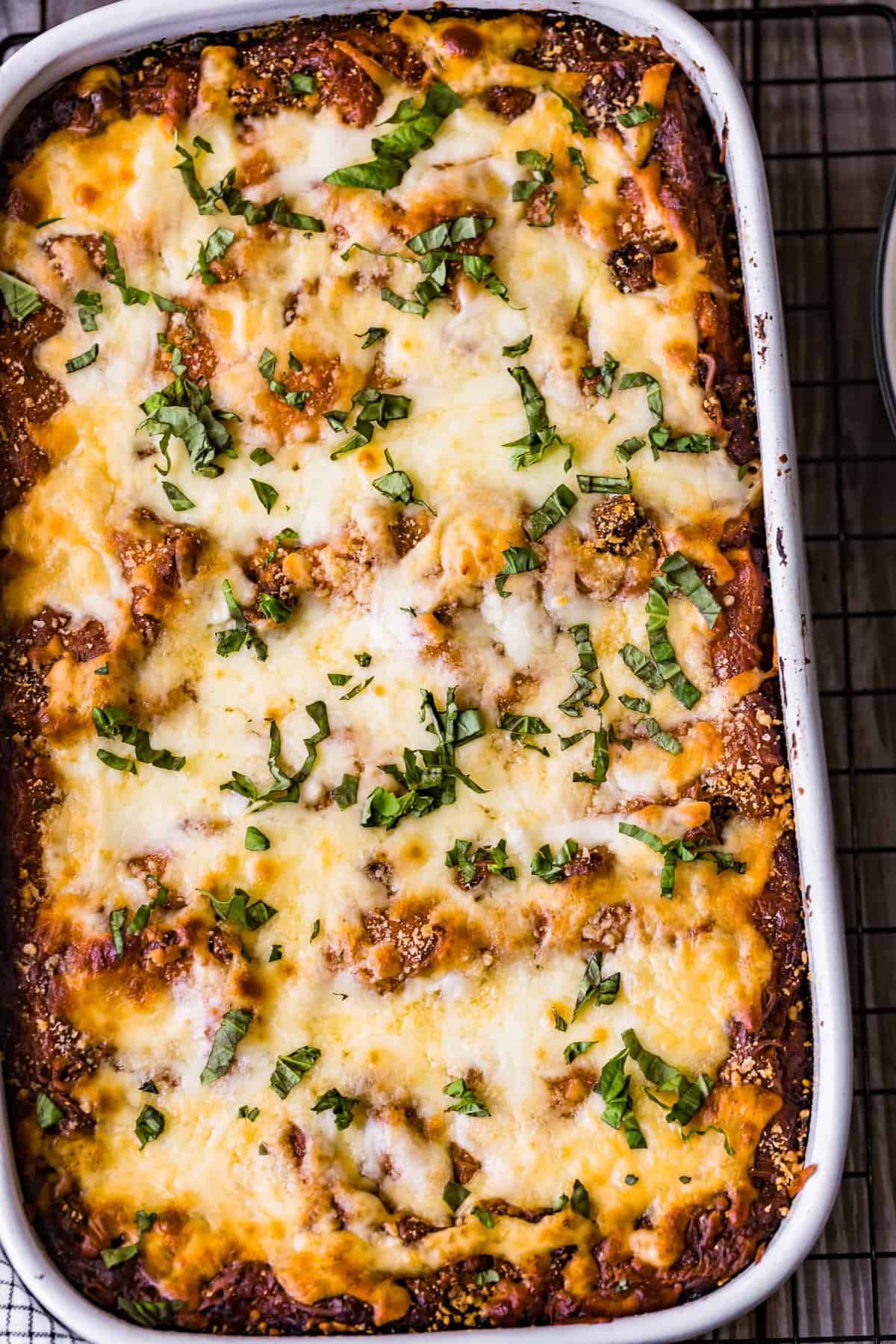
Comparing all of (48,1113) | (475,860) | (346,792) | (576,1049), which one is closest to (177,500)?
(346,792)

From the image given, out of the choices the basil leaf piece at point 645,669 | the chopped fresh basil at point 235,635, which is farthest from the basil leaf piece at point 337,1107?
the basil leaf piece at point 645,669

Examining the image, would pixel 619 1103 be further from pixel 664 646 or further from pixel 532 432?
pixel 532 432

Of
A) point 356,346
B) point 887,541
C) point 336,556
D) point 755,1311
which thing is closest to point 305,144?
point 356,346

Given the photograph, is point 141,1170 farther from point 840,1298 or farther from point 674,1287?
point 840,1298

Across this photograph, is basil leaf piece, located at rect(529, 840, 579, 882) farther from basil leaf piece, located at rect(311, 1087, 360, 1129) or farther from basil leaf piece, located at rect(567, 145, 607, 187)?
basil leaf piece, located at rect(567, 145, 607, 187)

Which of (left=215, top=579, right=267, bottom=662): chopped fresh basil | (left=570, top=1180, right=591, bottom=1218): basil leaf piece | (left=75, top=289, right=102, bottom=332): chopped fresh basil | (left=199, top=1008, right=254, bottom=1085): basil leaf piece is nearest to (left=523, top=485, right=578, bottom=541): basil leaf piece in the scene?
(left=215, top=579, right=267, bottom=662): chopped fresh basil

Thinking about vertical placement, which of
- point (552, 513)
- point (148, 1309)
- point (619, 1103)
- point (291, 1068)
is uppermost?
point (552, 513)

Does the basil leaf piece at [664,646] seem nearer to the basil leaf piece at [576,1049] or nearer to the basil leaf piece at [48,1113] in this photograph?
the basil leaf piece at [576,1049]
